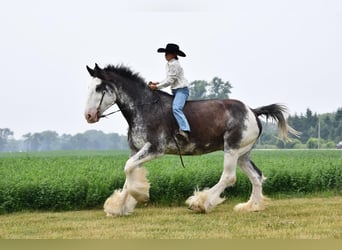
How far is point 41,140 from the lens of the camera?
86.9 meters

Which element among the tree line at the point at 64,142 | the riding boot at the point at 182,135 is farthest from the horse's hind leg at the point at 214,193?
the tree line at the point at 64,142

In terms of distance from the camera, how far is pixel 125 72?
923 centimetres

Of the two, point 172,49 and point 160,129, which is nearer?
point 160,129

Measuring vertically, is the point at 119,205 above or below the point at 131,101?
below

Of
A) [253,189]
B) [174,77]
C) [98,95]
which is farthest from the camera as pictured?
[253,189]

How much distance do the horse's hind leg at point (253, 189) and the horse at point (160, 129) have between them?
0.02 meters

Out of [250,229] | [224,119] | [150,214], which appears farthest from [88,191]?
[250,229]

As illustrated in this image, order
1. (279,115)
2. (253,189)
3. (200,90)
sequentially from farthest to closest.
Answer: (200,90) < (279,115) < (253,189)

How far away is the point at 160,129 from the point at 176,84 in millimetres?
776

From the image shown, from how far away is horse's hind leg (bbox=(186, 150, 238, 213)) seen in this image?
916 centimetres

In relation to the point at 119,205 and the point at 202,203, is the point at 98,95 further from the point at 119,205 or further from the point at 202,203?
the point at 202,203

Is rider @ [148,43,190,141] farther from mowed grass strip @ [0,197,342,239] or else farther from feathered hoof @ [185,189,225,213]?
mowed grass strip @ [0,197,342,239]

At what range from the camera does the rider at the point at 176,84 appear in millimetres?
8938

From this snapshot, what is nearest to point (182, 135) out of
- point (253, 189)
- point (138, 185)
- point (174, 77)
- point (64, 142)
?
point (174, 77)
